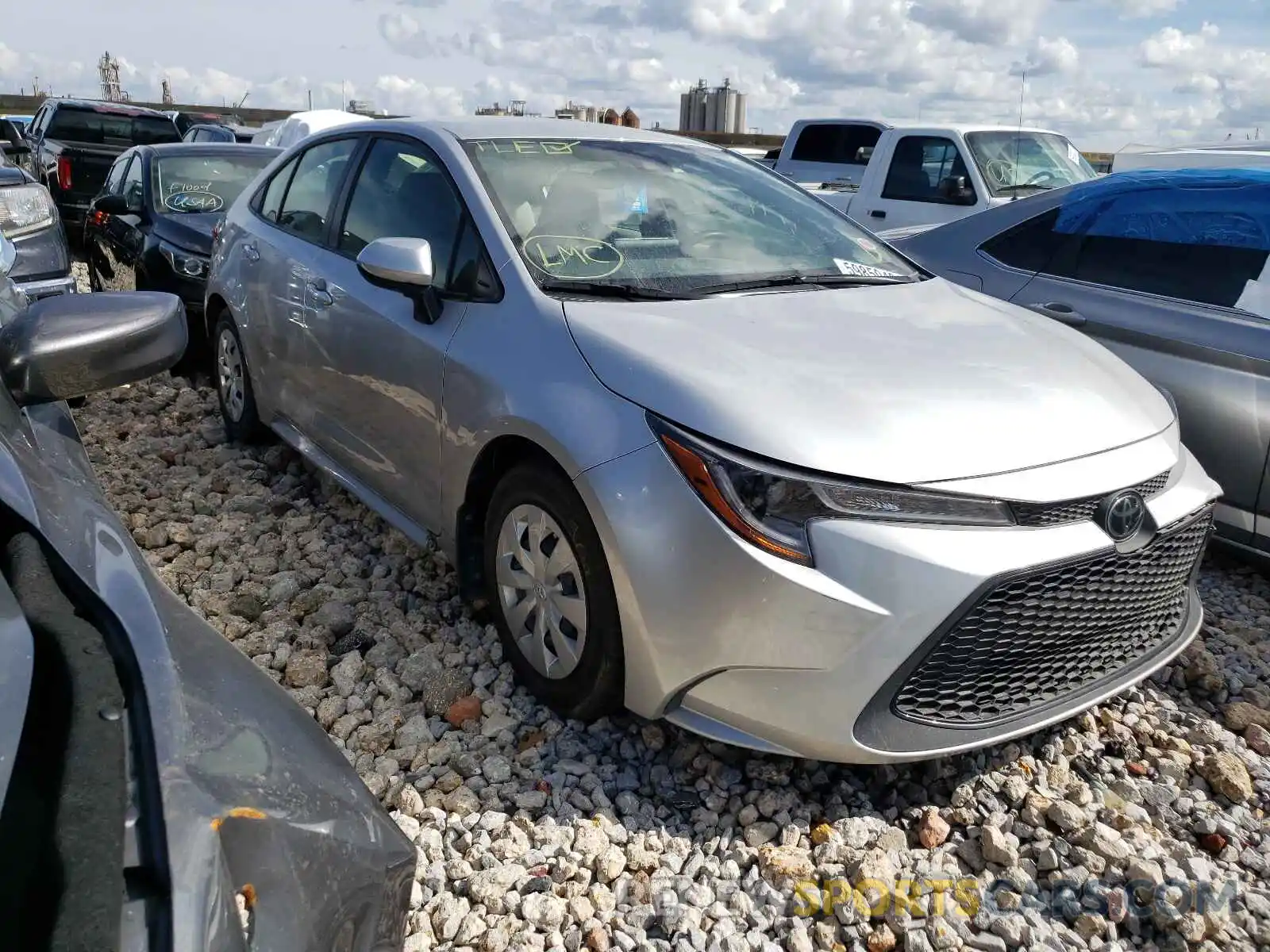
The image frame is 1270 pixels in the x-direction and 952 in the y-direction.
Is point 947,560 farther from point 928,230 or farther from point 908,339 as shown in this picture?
point 928,230

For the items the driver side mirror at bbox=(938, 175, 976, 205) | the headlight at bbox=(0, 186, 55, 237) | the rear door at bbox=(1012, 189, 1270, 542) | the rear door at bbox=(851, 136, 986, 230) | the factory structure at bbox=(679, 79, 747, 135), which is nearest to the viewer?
the rear door at bbox=(1012, 189, 1270, 542)

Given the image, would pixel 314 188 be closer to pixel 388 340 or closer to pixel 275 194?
pixel 275 194

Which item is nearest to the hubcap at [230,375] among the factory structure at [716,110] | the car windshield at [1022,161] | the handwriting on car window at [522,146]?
the handwriting on car window at [522,146]

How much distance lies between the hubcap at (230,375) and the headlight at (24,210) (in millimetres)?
1502

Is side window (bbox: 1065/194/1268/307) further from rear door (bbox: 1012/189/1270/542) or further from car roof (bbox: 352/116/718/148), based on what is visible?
car roof (bbox: 352/116/718/148)

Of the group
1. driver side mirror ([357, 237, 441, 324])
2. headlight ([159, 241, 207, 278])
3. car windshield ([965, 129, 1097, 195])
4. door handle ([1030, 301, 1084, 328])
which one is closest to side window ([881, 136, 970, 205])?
car windshield ([965, 129, 1097, 195])

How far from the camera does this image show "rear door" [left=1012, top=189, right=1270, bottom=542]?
3.52 metres

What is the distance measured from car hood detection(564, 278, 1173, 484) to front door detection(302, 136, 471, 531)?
1.99 feet

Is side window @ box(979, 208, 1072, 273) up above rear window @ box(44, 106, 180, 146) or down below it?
above

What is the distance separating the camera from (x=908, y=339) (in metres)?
2.76

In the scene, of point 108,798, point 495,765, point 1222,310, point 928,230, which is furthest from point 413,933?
point 928,230

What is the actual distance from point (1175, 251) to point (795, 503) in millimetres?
2595

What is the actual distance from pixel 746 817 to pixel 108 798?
1778 millimetres

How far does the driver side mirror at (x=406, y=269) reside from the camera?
9.66ft
